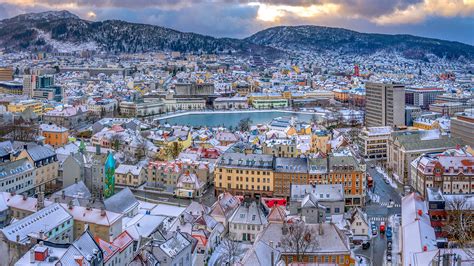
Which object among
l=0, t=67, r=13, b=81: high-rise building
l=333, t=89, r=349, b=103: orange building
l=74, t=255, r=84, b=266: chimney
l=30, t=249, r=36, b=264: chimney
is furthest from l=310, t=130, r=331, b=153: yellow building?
l=0, t=67, r=13, b=81: high-rise building

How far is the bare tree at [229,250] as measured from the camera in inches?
484

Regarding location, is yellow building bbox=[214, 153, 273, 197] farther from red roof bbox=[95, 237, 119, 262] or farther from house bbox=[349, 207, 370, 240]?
red roof bbox=[95, 237, 119, 262]

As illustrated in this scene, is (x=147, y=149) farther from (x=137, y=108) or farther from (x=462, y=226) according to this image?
(x=137, y=108)

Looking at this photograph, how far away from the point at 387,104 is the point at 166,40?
96.5 meters

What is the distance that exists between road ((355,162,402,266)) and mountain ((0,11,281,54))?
95667mm

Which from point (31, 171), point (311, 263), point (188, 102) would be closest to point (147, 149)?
point (31, 171)

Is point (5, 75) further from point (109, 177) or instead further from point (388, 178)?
point (388, 178)


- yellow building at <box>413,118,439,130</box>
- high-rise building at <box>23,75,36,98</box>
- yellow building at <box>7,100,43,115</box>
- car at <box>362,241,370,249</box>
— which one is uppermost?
high-rise building at <box>23,75,36,98</box>

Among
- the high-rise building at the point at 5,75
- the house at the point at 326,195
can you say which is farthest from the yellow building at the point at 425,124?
the high-rise building at the point at 5,75

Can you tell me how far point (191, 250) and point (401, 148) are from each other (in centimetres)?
1274

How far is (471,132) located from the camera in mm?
25500

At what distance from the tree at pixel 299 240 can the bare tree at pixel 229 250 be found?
1261mm

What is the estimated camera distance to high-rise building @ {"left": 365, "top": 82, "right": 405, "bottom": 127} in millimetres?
32562

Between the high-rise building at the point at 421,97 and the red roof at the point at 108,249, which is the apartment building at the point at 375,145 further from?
the high-rise building at the point at 421,97
